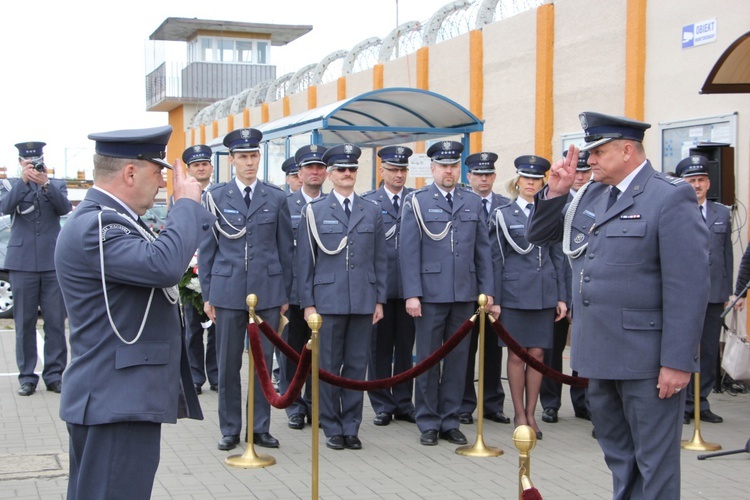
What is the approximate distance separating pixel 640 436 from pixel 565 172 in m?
1.34

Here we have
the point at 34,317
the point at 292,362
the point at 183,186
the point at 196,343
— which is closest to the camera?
the point at 183,186

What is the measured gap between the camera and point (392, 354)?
9023 millimetres

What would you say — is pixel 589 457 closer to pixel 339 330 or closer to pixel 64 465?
pixel 339 330

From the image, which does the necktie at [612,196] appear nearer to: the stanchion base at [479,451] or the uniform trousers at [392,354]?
the stanchion base at [479,451]

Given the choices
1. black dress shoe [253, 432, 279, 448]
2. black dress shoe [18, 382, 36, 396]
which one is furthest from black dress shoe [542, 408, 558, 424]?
black dress shoe [18, 382, 36, 396]

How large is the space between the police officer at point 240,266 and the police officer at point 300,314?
1.65 ft

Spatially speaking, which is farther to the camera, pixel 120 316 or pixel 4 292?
pixel 4 292

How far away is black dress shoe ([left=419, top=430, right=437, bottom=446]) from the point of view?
7.57 m

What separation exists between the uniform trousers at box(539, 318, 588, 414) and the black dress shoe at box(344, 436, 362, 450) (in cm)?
200

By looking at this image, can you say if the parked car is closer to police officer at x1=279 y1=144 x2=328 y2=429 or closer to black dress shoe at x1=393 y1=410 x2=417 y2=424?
police officer at x1=279 y1=144 x2=328 y2=429

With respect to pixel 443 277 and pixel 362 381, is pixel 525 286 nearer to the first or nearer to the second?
pixel 443 277

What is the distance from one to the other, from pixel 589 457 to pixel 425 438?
128 cm

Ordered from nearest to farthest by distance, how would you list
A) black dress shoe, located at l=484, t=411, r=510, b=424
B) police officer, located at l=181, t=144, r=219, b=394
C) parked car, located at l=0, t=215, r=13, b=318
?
black dress shoe, located at l=484, t=411, r=510, b=424 → police officer, located at l=181, t=144, r=219, b=394 → parked car, located at l=0, t=215, r=13, b=318

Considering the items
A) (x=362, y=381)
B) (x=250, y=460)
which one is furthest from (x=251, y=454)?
(x=362, y=381)
